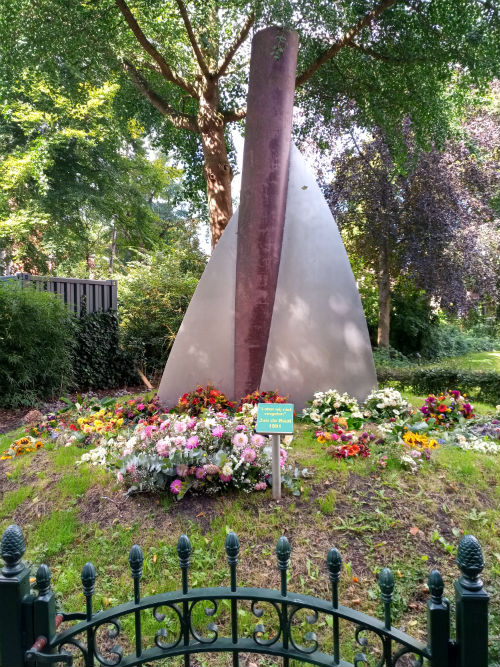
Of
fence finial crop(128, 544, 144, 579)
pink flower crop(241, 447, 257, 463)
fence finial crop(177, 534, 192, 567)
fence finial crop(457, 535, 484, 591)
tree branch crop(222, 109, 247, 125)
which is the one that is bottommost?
pink flower crop(241, 447, 257, 463)

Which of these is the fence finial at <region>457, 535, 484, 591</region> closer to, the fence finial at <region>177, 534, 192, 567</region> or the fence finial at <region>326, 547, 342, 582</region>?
the fence finial at <region>326, 547, 342, 582</region>

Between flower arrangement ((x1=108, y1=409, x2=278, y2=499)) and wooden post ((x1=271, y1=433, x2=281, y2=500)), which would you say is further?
flower arrangement ((x1=108, y1=409, x2=278, y2=499))

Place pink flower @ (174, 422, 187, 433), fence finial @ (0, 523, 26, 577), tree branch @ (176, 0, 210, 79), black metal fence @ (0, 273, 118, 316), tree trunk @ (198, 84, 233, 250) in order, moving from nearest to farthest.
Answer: fence finial @ (0, 523, 26, 577) → pink flower @ (174, 422, 187, 433) → tree branch @ (176, 0, 210, 79) → tree trunk @ (198, 84, 233, 250) → black metal fence @ (0, 273, 118, 316)

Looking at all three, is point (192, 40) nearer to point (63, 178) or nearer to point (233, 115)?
point (233, 115)

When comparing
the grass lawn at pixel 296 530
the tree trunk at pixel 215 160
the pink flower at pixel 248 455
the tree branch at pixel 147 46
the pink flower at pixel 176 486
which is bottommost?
the grass lawn at pixel 296 530

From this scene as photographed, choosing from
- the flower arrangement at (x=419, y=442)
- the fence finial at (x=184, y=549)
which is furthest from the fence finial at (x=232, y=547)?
the flower arrangement at (x=419, y=442)

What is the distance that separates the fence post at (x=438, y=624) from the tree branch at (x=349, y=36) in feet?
24.4

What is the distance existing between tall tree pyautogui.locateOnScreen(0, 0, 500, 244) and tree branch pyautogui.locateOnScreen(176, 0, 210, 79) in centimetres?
2

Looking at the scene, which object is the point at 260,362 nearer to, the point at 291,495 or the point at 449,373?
the point at 291,495

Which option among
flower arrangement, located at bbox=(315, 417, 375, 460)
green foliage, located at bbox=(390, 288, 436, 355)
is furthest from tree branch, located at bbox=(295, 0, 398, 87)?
green foliage, located at bbox=(390, 288, 436, 355)

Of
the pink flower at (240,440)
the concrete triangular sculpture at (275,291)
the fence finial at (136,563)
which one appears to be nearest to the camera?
the fence finial at (136,563)

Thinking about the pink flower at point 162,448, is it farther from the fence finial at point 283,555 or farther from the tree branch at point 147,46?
the tree branch at point 147,46

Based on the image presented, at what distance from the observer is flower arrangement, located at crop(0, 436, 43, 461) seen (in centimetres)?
446

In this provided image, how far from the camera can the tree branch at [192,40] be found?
268 inches
